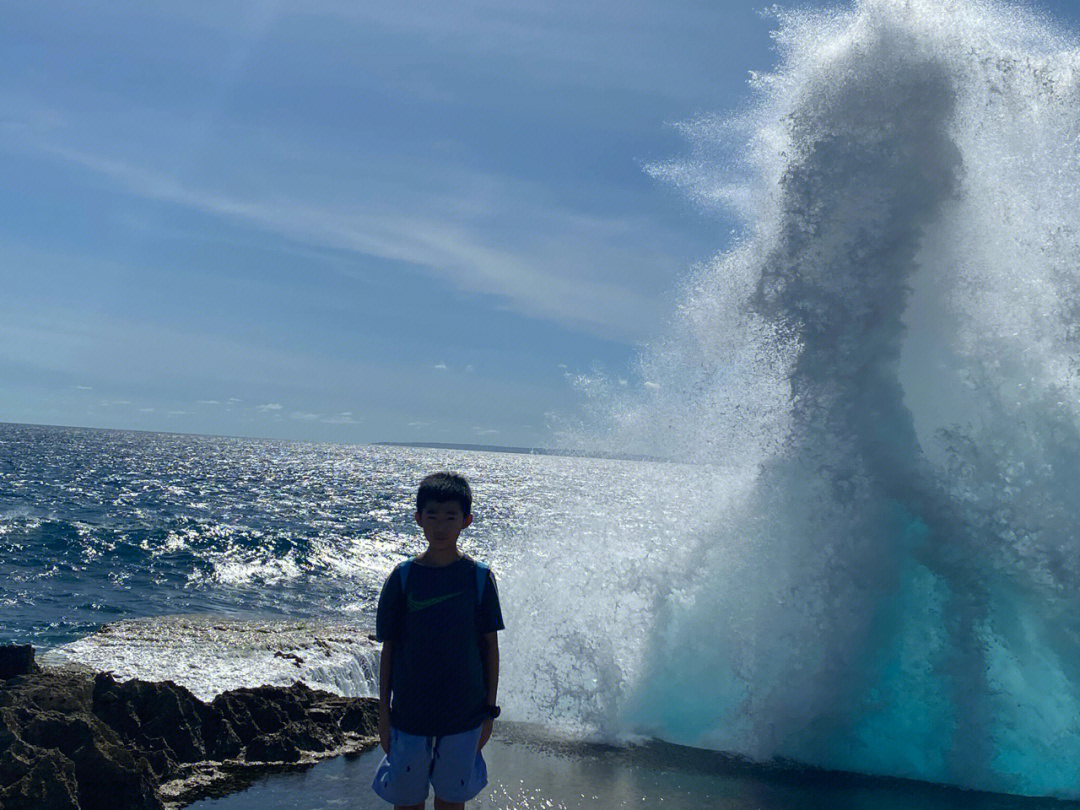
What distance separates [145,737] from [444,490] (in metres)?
5.54

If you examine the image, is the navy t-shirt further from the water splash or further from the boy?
the water splash

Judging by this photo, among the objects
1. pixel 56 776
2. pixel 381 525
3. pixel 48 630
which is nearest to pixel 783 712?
pixel 56 776

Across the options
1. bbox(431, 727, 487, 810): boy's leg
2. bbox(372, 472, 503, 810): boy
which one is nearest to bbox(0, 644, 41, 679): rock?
bbox(372, 472, 503, 810): boy

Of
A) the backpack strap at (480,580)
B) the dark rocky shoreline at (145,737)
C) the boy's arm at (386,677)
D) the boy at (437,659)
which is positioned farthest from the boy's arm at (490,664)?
the dark rocky shoreline at (145,737)

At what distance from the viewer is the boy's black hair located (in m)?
3.66

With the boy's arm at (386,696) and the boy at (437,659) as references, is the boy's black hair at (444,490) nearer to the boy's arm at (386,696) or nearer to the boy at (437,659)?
the boy at (437,659)

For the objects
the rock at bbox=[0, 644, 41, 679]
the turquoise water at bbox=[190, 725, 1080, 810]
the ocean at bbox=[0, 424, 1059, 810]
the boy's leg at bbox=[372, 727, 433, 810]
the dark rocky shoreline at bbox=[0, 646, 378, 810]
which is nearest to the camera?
the boy's leg at bbox=[372, 727, 433, 810]

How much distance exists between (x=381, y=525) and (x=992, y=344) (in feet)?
106

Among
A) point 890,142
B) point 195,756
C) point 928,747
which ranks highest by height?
point 890,142

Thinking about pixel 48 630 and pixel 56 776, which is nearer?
pixel 56 776

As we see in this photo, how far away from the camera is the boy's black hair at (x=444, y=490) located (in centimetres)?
366

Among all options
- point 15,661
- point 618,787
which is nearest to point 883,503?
point 618,787

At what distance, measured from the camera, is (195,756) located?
24.6 feet

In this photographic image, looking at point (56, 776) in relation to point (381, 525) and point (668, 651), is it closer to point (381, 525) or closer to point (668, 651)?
point (668, 651)
